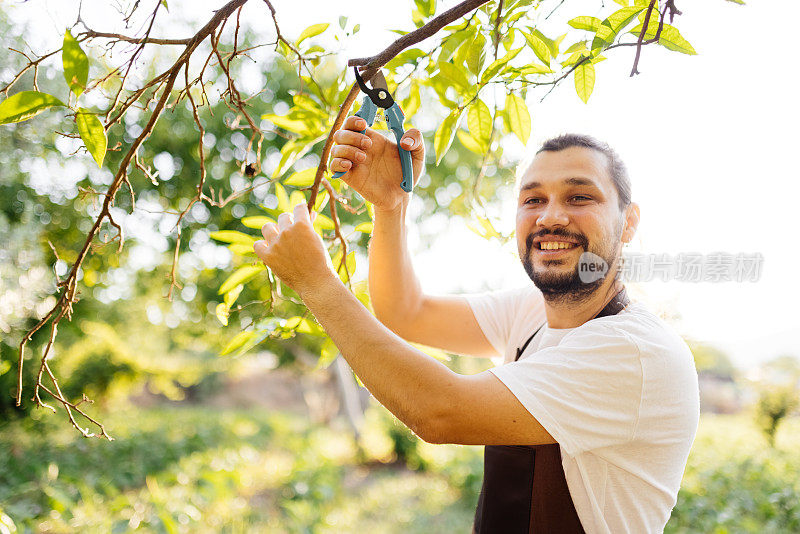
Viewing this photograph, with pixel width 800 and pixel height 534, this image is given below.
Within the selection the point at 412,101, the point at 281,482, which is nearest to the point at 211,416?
the point at 281,482

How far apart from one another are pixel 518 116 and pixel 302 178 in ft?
2.00

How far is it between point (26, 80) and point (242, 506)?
5.10 meters

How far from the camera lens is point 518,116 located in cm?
142

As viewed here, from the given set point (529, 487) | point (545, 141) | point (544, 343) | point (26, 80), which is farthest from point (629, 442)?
point (26, 80)

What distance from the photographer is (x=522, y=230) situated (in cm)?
154

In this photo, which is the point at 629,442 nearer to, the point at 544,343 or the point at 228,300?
the point at 544,343

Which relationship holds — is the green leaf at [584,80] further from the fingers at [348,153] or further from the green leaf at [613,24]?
the fingers at [348,153]

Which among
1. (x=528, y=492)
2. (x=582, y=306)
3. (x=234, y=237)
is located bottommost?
(x=528, y=492)

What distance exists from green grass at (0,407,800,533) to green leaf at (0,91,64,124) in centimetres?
434

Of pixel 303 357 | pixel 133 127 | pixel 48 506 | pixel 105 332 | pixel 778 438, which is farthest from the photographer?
pixel 303 357

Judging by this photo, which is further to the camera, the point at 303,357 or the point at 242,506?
the point at 303,357

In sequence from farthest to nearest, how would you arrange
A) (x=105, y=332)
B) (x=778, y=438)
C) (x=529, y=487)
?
1. (x=105, y=332)
2. (x=778, y=438)
3. (x=529, y=487)

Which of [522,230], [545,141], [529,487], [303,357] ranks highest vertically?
[545,141]

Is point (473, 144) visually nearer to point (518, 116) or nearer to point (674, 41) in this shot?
point (518, 116)
